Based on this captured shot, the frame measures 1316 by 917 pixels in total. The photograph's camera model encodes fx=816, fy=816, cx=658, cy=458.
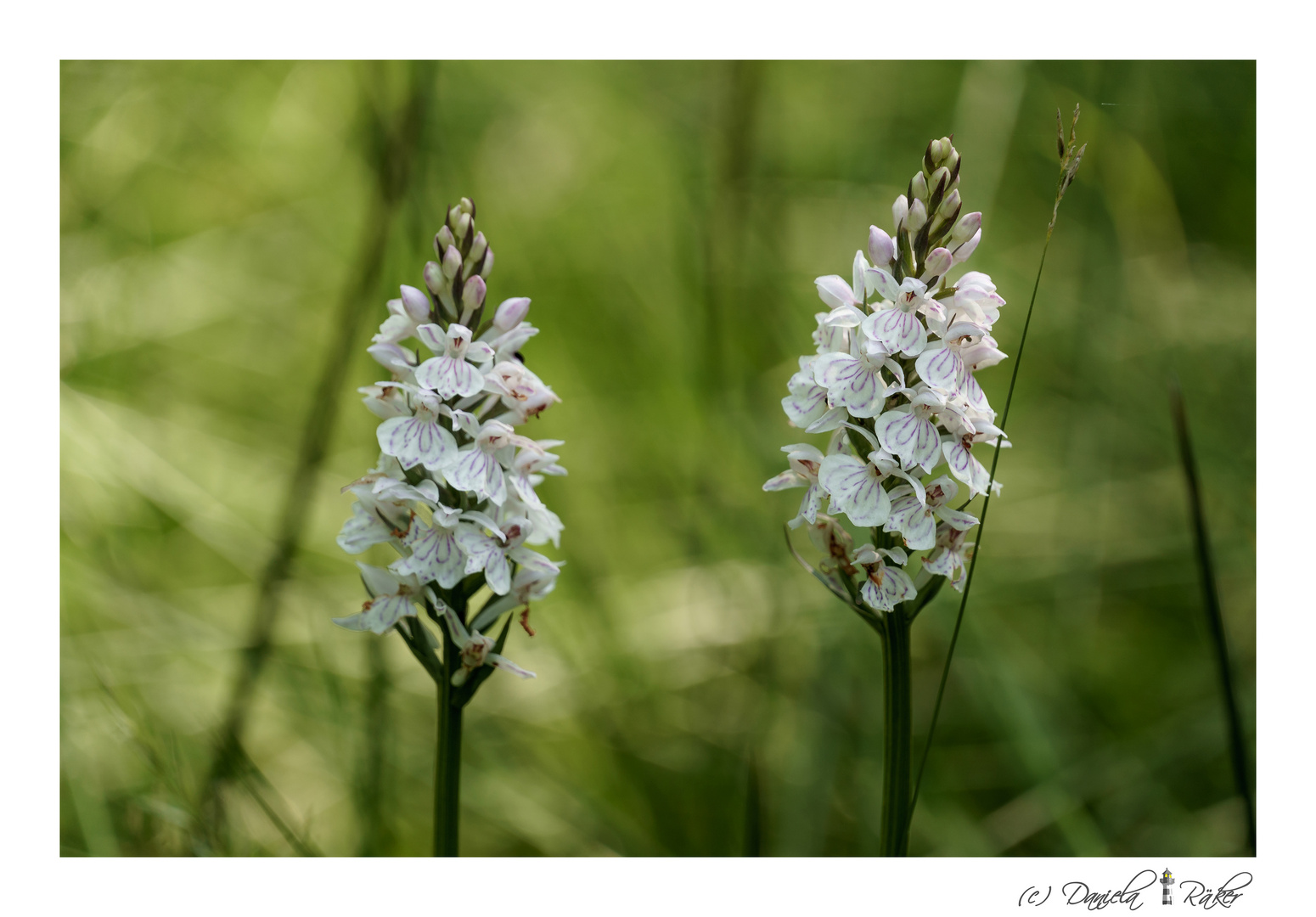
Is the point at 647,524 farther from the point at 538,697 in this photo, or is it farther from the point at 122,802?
the point at 122,802

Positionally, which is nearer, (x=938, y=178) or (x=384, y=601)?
(x=938, y=178)

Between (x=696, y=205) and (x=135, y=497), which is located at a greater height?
(x=696, y=205)

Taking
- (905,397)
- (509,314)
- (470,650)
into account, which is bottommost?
(470,650)

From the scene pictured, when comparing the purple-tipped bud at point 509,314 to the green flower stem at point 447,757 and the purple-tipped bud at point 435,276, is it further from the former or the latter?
the green flower stem at point 447,757

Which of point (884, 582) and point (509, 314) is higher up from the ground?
point (509, 314)

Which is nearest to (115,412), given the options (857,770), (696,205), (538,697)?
(538,697)

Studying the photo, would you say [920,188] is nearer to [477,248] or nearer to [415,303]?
[477,248]
